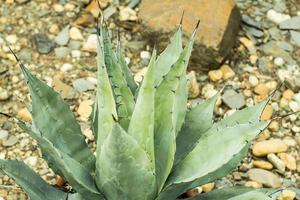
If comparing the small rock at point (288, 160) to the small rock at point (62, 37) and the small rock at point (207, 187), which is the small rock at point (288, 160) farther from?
the small rock at point (62, 37)

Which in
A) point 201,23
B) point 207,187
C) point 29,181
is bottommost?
point 207,187

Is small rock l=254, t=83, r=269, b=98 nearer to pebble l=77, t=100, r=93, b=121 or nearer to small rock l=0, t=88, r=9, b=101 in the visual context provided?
pebble l=77, t=100, r=93, b=121

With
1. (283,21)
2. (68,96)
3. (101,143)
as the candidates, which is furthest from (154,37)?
(101,143)

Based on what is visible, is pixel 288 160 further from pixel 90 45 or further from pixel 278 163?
pixel 90 45

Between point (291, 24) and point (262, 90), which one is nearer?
point (262, 90)

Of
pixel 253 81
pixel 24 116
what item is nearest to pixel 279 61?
pixel 253 81

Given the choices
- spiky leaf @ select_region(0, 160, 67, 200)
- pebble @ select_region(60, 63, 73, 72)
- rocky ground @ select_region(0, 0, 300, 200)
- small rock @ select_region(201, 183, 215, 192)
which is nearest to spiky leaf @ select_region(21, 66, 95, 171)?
spiky leaf @ select_region(0, 160, 67, 200)

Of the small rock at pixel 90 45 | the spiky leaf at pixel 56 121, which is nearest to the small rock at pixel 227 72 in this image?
the small rock at pixel 90 45
